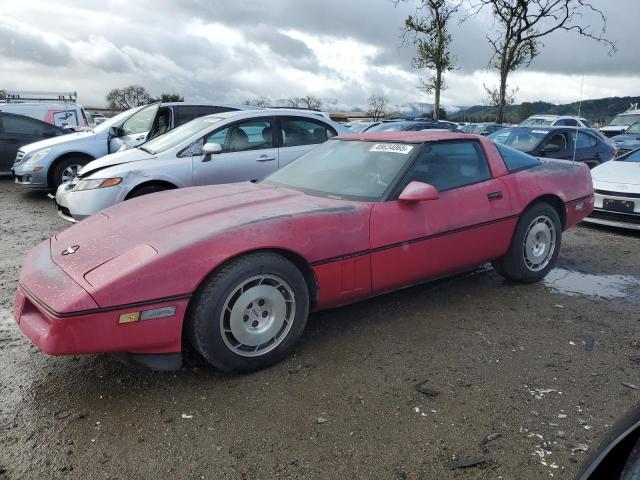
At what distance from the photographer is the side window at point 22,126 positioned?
35.4 ft

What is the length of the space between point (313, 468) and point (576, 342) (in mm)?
2149

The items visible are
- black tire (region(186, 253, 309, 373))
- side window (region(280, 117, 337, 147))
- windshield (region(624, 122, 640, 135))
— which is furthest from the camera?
windshield (region(624, 122, 640, 135))

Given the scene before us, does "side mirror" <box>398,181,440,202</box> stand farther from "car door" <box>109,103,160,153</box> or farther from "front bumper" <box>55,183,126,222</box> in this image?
"car door" <box>109,103,160,153</box>

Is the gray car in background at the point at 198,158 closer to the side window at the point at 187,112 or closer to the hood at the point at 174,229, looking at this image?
the side window at the point at 187,112

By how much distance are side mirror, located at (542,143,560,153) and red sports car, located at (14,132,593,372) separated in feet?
13.9

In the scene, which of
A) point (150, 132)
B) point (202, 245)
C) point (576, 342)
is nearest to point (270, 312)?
point (202, 245)

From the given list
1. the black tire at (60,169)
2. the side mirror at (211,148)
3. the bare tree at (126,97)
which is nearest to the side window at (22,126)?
the black tire at (60,169)

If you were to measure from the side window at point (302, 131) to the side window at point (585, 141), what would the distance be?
551 cm

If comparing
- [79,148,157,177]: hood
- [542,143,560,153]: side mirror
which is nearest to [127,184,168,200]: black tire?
[79,148,157,177]: hood

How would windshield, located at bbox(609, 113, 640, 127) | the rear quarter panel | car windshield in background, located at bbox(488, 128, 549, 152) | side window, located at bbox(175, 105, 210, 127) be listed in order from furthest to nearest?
1. windshield, located at bbox(609, 113, 640, 127)
2. car windshield in background, located at bbox(488, 128, 549, 152)
3. side window, located at bbox(175, 105, 210, 127)
4. the rear quarter panel

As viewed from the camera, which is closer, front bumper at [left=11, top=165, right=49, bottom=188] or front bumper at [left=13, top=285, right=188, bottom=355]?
front bumper at [left=13, top=285, right=188, bottom=355]

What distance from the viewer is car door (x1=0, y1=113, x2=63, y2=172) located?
10.8 metres

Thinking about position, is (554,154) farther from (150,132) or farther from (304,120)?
(150,132)

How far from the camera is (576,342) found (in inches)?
133
